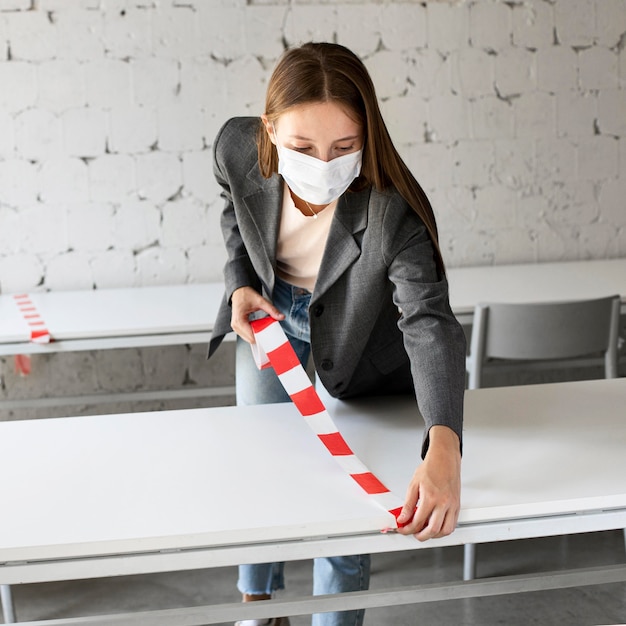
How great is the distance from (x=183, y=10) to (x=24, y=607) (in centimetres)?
207

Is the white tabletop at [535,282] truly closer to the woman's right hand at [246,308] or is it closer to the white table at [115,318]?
the white table at [115,318]

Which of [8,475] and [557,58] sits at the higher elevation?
[557,58]

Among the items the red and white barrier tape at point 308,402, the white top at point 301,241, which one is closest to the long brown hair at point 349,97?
the white top at point 301,241

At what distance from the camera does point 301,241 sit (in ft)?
5.76

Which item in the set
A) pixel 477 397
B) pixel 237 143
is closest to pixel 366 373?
pixel 477 397

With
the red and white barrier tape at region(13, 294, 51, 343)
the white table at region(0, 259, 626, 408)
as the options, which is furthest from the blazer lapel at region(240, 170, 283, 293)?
the red and white barrier tape at region(13, 294, 51, 343)

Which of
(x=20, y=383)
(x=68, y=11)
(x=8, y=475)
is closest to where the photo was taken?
(x=8, y=475)

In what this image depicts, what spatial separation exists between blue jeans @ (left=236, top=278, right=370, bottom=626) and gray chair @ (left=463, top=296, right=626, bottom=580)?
0.83m

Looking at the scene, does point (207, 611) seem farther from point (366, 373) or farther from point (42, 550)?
point (366, 373)

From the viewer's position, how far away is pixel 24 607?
2.51 meters

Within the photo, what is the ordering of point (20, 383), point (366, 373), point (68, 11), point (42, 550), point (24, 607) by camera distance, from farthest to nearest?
point (20, 383), point (68, 11), point (24, 607), point (366, 373), point (42, 550)

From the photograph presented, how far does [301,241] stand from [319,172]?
271 millimetres

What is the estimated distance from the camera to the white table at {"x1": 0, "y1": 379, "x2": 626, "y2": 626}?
121 cm

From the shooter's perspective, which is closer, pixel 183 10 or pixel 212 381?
pixel 183 10
